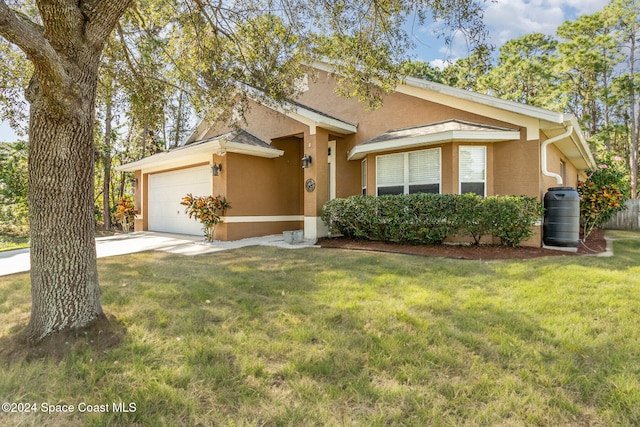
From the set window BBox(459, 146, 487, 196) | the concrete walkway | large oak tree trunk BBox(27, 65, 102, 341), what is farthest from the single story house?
large oak tree trunk BBox(27, 65, 102, 341)

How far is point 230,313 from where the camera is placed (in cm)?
365

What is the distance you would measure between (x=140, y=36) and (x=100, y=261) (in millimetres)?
4949

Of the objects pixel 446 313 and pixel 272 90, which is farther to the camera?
pixel 272 90

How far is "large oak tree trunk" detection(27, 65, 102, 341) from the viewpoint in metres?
2.79

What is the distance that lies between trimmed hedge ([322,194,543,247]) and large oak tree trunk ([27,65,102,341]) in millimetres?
6716

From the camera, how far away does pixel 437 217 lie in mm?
7836

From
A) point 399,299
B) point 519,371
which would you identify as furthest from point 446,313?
point 519,371

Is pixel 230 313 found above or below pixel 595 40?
below

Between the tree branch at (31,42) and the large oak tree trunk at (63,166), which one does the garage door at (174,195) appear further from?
the tree branch at (31,42)

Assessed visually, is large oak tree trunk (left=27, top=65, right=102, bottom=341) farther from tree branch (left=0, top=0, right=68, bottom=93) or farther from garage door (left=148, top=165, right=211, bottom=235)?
garage door (left=148, top=165, right=211, bottom=235)

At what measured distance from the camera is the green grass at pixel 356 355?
2041 millimetres

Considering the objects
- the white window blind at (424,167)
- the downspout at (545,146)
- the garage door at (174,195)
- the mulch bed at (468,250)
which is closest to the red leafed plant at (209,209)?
the garage door at (174,195)

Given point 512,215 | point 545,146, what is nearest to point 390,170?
point 512,215

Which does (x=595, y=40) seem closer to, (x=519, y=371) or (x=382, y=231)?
(x=382, y=231)
